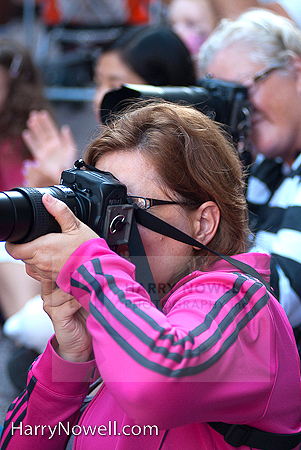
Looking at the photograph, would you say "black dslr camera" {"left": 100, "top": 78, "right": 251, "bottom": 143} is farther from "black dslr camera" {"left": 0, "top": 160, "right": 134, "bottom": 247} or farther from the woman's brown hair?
"black dslr camera" {"left": 0, "top": 160, "right": 134, "bottom": 247}

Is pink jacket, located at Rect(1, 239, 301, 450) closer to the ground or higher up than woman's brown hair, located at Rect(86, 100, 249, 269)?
closer to the ground

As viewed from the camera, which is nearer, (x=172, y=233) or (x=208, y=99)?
(x=172, y=233)

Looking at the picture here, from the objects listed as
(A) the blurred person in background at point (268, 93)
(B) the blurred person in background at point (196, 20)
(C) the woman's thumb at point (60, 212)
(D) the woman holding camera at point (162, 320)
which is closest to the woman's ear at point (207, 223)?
(D) the woman holding camera at point (162, 320)

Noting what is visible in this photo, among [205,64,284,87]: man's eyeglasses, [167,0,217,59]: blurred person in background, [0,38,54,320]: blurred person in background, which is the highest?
[205,64,284,87]: man's eyeglasses

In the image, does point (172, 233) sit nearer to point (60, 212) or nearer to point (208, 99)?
point (60, 212)

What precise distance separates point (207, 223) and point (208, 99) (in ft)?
1.41

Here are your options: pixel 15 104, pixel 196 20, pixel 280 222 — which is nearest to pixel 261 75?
pixel 280 222

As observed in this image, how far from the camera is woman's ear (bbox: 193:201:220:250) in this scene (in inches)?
32.0

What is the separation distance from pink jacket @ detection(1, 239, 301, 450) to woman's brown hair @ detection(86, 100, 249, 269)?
0.08m

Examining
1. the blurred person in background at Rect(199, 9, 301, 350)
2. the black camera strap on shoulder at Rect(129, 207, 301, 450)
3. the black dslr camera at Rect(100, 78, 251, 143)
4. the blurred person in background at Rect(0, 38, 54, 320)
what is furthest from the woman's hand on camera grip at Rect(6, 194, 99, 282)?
the blurred person in background at Rect(0, 38, 54, 320)

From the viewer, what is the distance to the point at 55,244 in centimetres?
64

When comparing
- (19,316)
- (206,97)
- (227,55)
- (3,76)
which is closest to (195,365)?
(206,97)

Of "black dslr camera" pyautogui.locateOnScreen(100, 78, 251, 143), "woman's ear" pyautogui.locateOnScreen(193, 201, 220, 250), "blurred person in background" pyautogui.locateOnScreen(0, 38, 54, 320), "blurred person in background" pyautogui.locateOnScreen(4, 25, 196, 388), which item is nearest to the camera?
"woman's ear" pyautogui.locateOnScreen(193, 201, 220, 250)

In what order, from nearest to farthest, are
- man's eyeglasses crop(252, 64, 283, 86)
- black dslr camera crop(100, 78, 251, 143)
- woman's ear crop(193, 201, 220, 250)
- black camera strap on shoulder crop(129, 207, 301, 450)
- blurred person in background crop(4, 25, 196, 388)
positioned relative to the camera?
black camera strap on shoulder crop(129, 207, 301, 450) < woman's ear crop(193, 201, 220, 250) < black dslr camera crop(100, 78, 251, 143) < man's eyeglasses crop(252, 64, 283, 86) < blurred person in background crop(4, 25, 196, 388)
